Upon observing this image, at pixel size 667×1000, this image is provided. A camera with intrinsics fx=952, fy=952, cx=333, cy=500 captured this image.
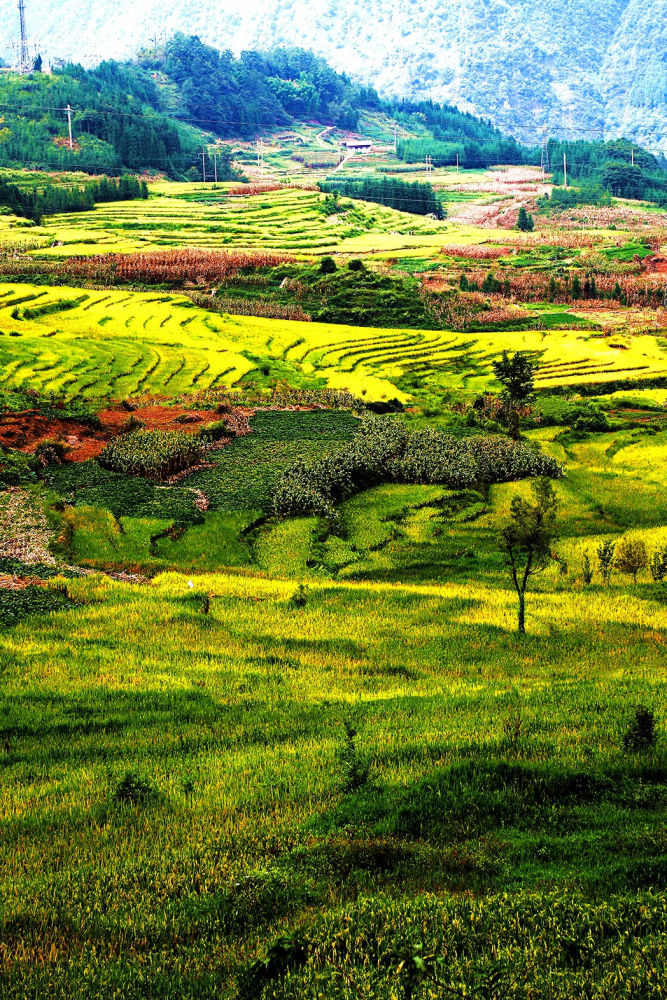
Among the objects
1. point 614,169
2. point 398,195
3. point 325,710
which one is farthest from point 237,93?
point 325,710

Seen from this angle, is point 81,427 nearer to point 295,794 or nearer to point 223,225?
point 295,794

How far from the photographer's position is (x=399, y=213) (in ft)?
367

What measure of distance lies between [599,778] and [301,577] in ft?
42.9

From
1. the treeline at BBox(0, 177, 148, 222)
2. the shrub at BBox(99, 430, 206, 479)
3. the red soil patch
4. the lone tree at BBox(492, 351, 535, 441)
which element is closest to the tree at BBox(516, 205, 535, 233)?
the treeline at BBox(0, 177, 148, 222)

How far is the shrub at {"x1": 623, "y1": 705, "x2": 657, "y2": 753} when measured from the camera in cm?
1030

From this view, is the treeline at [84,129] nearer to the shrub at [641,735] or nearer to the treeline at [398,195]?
the treeline at [398,195]

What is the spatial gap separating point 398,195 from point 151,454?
313ft

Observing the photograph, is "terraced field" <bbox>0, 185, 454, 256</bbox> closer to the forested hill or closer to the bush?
the forested hill

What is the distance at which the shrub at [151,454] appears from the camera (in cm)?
2912

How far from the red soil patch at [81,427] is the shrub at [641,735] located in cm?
2325

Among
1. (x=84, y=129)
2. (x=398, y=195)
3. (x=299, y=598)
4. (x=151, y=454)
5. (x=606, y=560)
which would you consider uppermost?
(x=84, y=129)

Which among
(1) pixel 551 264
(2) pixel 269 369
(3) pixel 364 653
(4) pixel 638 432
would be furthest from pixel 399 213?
(3) pixel 364 653

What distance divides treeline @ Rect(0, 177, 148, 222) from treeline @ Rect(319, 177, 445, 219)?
959 inches

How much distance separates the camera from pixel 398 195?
116688mm
